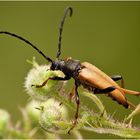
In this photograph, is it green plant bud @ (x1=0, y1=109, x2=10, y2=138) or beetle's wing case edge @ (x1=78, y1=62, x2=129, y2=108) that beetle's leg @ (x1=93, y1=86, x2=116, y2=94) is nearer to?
beetle's wing case edge @ (x1=78, y1=62, x2=129, y2=108)

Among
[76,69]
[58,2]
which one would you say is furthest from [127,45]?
[76,69]

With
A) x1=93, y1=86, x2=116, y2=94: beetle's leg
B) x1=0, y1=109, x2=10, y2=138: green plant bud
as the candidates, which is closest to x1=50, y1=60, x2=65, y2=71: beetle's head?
x1=93, y1=86, x2=116, y2=94: beetle's leg

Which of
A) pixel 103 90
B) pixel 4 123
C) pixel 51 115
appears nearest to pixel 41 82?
pixel 51 115

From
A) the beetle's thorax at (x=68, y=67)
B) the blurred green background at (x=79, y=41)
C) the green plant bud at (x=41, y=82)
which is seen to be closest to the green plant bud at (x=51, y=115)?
the green plant bud at (x=41, y=82)

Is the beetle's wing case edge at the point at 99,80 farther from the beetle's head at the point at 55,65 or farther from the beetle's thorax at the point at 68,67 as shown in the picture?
the beetle's head at the point at 55,65

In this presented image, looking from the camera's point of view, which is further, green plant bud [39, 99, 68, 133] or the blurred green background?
the blurred green background

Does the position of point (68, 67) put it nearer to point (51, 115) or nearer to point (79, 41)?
point (51, 115)
